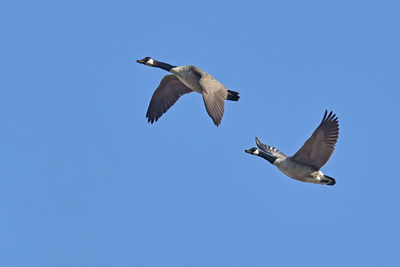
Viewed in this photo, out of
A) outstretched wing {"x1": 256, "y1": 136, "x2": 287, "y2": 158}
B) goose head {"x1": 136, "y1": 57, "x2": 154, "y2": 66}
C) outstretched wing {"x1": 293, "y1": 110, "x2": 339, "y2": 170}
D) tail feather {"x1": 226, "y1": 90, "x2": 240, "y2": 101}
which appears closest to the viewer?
outstretched wing {"x1": 293, "y1": 110, "x2": 339, "y2": 170}

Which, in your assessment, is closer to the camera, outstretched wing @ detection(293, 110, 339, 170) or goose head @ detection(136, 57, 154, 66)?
outstretched wing @ detection(293, 110, 339, 170)

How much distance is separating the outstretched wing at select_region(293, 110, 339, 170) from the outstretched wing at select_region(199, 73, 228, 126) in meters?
2.36

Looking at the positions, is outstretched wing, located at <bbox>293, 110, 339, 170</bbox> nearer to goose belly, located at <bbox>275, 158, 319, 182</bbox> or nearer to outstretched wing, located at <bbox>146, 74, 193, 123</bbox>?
goose belly, located at <bbox>275, 158, 319, 182</bbox>

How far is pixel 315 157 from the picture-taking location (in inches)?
733

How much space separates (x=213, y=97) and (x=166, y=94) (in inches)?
170

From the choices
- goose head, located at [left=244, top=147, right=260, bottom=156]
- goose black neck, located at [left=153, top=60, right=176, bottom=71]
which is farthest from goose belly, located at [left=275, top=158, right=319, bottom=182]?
goose black neck, located at [left=153, top=60, right=176, bottom=71]

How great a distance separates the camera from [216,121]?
18.0 m

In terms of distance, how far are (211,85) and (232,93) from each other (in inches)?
45.5

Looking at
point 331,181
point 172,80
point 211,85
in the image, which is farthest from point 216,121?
point 172,80

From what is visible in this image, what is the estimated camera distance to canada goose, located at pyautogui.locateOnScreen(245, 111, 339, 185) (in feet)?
59.9

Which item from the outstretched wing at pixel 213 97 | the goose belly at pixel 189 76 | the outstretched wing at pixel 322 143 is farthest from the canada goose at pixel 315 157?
the goose belly at pixel 189 76

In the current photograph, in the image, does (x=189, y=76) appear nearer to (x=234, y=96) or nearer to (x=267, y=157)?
(x=234, y=96)

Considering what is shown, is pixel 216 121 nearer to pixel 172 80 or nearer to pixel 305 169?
pixel 305 169

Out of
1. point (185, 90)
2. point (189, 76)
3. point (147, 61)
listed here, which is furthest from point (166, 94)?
point (189, 76)
